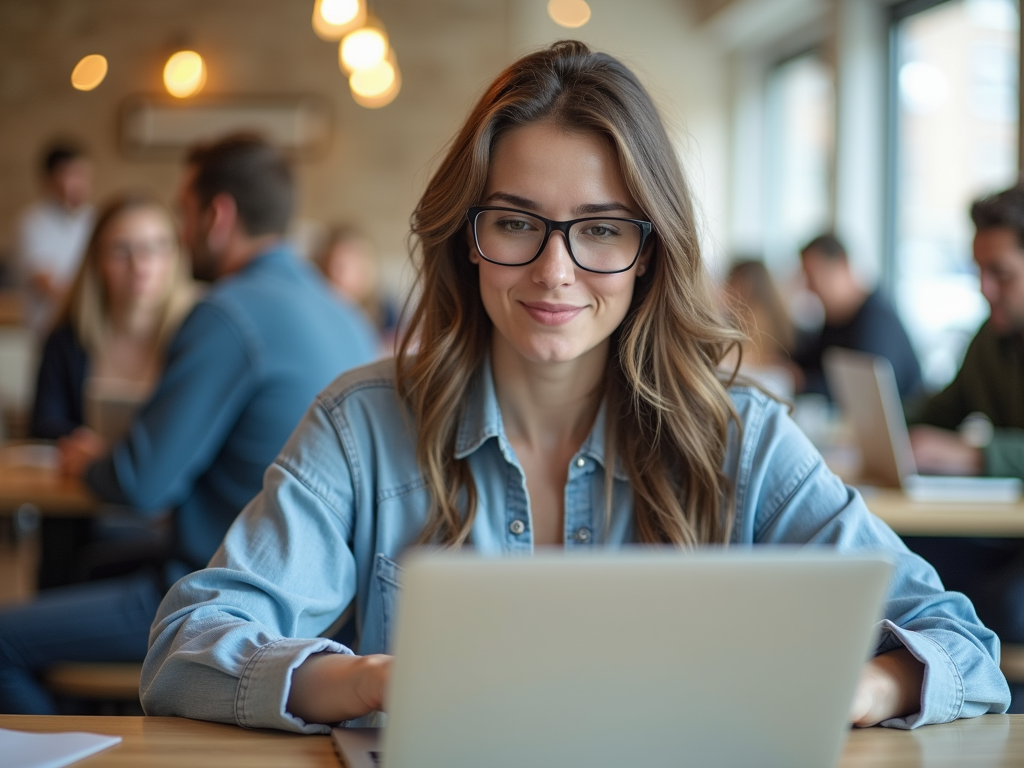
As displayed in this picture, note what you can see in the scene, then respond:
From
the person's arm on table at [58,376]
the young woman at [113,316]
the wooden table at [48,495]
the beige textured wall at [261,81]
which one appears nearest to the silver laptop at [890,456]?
the wooden table at [48,495]

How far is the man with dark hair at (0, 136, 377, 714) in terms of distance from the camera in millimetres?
1996

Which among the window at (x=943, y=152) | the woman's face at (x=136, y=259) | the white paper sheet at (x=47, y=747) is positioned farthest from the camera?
the window at (x=943, y=152)

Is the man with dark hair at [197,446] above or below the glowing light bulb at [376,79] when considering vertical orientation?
below

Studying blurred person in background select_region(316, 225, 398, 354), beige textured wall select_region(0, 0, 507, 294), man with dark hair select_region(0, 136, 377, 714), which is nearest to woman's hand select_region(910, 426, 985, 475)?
man with dark hair select_region(0, 136, 377, 714)

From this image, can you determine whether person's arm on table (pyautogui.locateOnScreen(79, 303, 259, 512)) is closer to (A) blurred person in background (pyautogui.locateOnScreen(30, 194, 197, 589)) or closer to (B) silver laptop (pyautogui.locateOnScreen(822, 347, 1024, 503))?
(A) blurred person in background (pyautogui.locateOnScreen(30, 194, 197, 589))

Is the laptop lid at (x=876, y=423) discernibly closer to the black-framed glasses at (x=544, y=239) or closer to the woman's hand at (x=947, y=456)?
the woman's hand at (x=947, y=456)

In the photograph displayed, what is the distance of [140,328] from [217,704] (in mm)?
2517

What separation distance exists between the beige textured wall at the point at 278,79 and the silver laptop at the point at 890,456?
534 centimetres

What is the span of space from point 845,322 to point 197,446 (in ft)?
11.2

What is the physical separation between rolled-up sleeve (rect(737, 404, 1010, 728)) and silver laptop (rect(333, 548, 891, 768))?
299 millimetres

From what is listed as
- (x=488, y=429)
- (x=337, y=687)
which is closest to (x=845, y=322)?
(x=488, y=429)

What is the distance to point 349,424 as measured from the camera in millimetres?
1297

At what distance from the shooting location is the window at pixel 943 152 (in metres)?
4.86

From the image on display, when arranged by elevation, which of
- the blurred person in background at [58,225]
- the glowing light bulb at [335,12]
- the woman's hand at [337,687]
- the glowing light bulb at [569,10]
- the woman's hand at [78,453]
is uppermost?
the glowing light bulb at [569,10]
